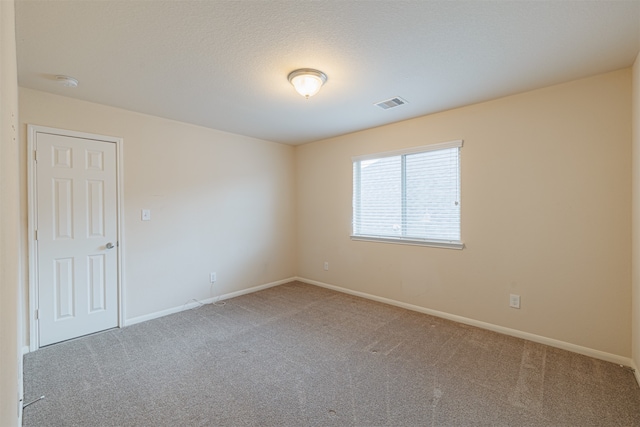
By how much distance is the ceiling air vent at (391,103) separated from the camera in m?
3.00

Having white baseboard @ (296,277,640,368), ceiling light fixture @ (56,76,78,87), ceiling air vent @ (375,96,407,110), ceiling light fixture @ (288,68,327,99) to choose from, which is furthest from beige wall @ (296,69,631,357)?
ceiling light fixture @ (56,76,78,87)

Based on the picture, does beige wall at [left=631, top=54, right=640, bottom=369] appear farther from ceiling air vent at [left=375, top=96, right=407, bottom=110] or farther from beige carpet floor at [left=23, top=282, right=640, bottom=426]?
ceiling air vent at [left=375, top=96, right=407, bottom=110]

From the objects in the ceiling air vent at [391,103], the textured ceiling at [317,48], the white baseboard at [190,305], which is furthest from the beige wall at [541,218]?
the white baseboard at [190,305]

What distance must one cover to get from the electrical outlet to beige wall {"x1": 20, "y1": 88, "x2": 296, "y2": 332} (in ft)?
11.0

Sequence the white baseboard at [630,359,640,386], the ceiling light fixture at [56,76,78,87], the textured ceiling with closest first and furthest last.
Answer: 1. the textured ceiling
2. the white baseboard at [630,359,640,386]
3. the ceiling light fixture at [56,76,78,87]

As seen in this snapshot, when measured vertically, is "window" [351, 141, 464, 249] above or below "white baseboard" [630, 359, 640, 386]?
above

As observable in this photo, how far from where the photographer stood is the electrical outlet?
288cm

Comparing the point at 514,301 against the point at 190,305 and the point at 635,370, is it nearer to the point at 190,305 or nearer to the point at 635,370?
the point at 635,370

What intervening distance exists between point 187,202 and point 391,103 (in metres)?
2.83

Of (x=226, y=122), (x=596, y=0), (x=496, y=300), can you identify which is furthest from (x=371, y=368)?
(x=226, y=122)

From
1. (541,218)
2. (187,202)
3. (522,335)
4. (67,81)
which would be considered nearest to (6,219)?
(67,81)

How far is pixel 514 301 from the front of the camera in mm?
2895

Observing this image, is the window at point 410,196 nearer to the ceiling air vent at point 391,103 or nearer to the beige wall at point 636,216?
the ceiling air vent at point 391,103

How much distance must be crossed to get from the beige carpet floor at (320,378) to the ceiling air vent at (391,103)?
2.46 meters
